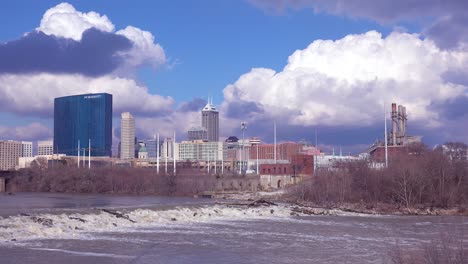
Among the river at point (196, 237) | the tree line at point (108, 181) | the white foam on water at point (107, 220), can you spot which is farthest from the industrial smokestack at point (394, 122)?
the river at point (196, 237)

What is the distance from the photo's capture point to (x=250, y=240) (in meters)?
41.3

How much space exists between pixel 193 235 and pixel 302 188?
56.9 meters

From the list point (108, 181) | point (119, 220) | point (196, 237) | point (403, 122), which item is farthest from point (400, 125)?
point (196, 237)

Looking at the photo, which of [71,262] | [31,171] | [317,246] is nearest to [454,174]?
[317,246]

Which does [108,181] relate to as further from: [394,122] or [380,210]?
[394,122]

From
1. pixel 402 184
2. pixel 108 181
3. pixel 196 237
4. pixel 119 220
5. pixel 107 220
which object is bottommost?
pixel 196 237

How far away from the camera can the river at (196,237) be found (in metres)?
32.2

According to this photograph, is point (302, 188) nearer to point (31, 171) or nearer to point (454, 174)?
point (454, 174)

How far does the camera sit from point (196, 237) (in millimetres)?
42969

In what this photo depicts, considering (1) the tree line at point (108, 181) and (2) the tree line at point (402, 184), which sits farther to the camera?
(1) the tree line at point (108, 181)

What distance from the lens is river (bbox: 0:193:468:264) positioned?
32188mm

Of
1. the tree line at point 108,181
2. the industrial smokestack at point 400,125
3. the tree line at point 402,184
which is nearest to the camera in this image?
the tree line at point 402,184

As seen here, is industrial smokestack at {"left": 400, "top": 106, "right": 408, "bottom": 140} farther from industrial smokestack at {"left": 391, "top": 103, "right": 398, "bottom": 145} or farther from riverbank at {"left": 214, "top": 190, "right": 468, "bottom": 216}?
riverbank at {"left": 214, "top": 190, "right": 468, "bottom": 216}

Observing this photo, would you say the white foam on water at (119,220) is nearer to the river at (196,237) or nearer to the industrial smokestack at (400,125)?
the river at (196,237)
